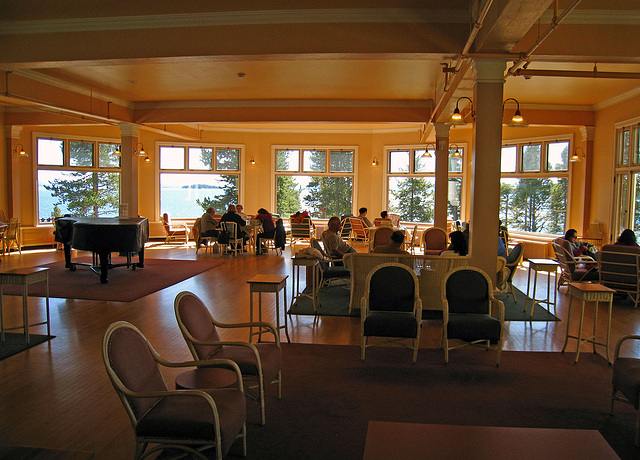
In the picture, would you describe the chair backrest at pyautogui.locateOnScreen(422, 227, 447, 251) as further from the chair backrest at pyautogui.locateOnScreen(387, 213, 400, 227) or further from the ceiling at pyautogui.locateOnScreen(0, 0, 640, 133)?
the chair backrest at pyautogui.locateOnScreen(387, 213, 400, 227)

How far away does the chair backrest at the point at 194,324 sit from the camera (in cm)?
315

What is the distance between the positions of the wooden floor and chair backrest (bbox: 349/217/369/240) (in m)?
4.72

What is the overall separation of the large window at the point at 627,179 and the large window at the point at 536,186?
5.96ft

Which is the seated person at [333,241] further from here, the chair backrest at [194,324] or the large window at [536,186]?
the large window at [536,186]

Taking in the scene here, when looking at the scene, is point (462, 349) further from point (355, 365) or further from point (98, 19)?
point (98, 19)

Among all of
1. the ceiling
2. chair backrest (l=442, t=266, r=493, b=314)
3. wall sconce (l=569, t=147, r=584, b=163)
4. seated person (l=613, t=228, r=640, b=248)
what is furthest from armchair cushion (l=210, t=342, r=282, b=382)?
wall sconce (l=569, t=147, r=584, b=163)

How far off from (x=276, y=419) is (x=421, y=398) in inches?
44.2

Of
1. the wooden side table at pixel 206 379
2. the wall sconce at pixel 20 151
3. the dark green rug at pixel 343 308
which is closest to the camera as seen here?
the wooden side table at pixel 206 379

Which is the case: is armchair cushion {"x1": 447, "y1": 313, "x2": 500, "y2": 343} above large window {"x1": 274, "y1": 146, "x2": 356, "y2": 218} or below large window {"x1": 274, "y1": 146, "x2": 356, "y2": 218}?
below

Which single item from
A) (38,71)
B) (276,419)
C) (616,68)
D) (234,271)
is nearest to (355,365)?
(276,419)

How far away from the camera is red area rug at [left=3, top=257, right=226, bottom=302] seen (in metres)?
7.09

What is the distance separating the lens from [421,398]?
354cm

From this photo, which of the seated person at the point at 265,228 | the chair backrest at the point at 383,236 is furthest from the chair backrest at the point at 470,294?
the seated person at the point at 265,228

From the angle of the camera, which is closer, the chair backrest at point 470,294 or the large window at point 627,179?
the chair backrest at point 470,294
